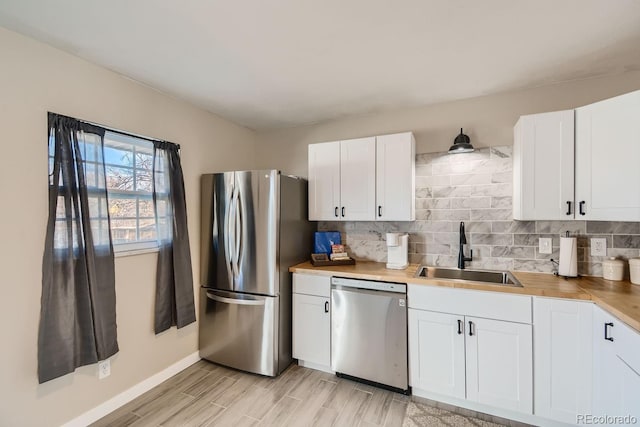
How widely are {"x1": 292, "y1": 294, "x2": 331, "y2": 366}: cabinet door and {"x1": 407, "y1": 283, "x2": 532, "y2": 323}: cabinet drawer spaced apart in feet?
2.58

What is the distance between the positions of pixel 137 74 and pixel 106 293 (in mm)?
1629

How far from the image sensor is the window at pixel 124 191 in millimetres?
1888

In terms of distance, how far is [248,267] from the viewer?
8.25ft

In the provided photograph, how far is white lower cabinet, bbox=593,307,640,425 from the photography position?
53.4 inches

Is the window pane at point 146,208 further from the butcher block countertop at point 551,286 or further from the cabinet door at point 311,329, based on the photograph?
the cabinet door at point 311,329

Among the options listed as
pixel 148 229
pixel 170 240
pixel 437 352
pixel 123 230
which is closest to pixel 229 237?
pixel 170 240

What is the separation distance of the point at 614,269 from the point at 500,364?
1.11 m

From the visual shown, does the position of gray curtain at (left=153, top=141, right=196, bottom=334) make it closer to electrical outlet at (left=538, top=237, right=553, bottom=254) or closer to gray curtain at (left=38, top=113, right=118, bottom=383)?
gray curtain at (left=38, top=113, right=118, bottom=383)

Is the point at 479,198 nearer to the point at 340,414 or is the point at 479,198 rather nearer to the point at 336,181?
the point at 336,181

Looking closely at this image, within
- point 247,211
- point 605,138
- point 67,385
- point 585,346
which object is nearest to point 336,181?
point 247,211

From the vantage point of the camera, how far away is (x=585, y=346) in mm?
1693

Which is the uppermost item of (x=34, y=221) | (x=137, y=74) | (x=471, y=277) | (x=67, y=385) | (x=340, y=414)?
(x=137, y=74)

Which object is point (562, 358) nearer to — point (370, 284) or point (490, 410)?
point (490, 410)

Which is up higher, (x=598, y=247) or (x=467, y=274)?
(x=598, y=247)
